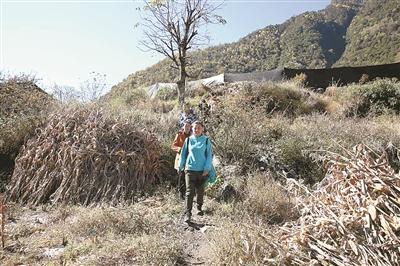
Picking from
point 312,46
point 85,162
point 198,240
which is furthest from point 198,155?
point 312,46

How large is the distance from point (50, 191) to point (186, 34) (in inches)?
400

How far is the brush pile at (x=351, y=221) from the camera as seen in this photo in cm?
280

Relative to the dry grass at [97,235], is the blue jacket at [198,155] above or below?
above

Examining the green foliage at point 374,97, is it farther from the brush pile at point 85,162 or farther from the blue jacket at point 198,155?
Answer: the blue jacket at point 198,155

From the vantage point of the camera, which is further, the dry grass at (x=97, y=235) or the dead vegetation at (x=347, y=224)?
A: the dry grass at (x=97, y=235)

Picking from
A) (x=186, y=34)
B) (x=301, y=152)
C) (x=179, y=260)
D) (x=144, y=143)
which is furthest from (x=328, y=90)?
(x=179, y=260)

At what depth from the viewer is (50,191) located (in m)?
8.30

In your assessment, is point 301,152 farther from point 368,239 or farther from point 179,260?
point 368,239

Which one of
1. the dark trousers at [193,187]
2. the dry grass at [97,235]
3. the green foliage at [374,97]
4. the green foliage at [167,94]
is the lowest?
the dry grass at [97,235]

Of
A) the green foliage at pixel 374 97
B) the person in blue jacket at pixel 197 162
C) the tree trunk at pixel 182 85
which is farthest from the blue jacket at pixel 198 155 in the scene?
the green foliage at pixel 374 97

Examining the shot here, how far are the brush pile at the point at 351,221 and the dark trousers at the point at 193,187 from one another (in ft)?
9.17

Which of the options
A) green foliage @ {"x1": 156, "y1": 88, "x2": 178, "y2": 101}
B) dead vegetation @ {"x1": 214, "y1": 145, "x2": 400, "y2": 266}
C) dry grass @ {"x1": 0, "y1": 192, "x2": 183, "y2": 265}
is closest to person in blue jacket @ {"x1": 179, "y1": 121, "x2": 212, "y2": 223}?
dry grass @ {"x1": 0, "y1": 192, "x2": 183, "y2": 265}

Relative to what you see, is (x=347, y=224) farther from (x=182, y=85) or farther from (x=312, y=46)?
(x=312, y=46)

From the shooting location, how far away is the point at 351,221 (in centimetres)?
305
